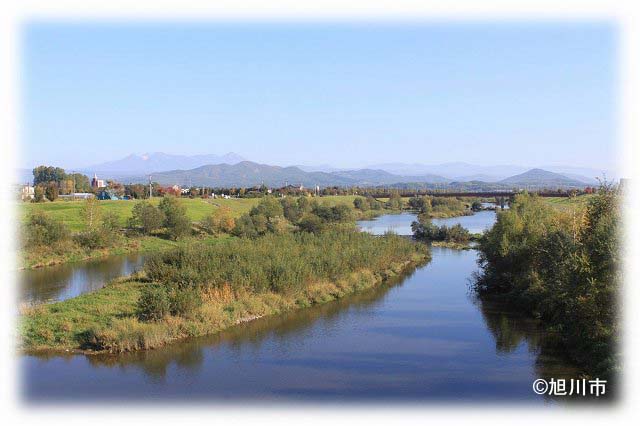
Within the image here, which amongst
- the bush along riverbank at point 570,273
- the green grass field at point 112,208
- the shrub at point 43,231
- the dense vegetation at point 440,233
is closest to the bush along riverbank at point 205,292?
the bush along riverbank at point 570,273

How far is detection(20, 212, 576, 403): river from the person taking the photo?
15008mm

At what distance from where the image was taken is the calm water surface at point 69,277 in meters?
27.0

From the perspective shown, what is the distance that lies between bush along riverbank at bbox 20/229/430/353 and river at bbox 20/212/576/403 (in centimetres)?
74

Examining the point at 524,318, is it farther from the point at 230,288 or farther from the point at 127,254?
the point at 127,254

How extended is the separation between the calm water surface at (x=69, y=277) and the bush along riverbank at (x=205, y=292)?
2257 millimetres

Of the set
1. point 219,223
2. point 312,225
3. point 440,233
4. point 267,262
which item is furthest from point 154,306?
point 440,233

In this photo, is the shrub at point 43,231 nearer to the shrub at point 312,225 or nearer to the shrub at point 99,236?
the shrub at point 99,236

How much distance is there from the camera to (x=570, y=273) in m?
17.9

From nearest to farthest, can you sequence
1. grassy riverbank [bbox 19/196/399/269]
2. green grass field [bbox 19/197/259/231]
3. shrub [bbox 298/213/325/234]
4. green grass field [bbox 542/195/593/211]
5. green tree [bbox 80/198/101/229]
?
green grass field [bbox 542/195/593/211], grassy riverbank [bbox 19/196/399/269], green tree [bbox 80/198/101/229], shrub [bbox 298/213/325/234], green grass field [bbox 19/197/259/231]

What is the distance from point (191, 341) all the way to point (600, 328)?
494 inches

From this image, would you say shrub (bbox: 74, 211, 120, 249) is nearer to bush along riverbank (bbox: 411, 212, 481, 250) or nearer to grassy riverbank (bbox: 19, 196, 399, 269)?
grassy riverbank (bbox: 19, 196, 399, 269)


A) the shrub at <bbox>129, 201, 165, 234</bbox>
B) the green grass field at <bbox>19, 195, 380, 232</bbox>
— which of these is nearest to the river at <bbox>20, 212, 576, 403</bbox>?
the green grass field at <bbox>19, 195, 380, 232</bbox>

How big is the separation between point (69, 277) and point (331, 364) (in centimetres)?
2105

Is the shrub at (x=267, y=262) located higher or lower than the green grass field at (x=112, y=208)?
lower
